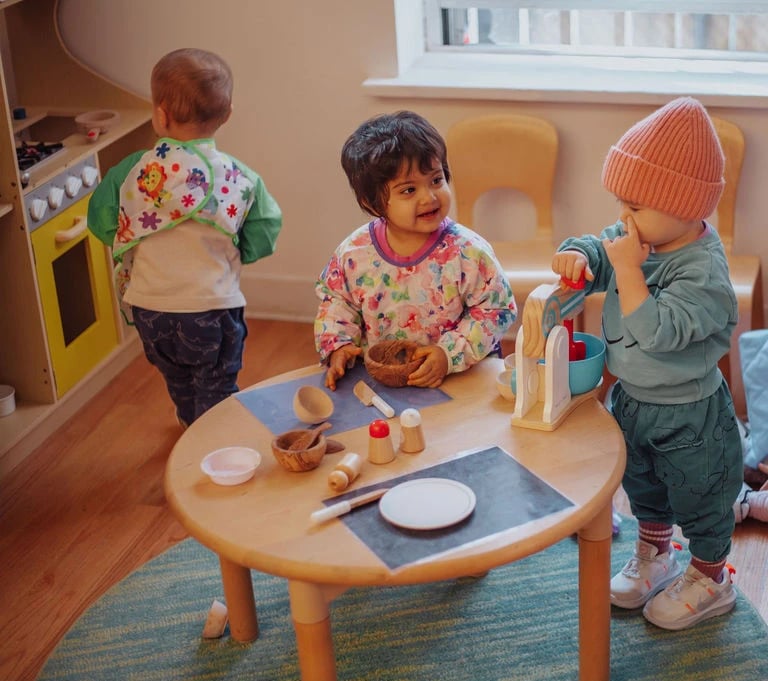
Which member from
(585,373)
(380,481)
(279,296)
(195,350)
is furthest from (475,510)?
(279,296)

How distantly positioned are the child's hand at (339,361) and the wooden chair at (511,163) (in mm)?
1033

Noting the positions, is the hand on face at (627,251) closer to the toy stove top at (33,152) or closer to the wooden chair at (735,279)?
the wooden chair at (735,279)

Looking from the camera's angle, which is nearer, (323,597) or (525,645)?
(323,597)

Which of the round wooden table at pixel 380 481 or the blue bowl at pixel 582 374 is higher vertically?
the blue bowl at pixel 582 374

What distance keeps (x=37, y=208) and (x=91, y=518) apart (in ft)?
2.67

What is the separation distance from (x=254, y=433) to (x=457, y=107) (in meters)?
1.63

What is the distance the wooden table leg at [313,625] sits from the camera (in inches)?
68.0

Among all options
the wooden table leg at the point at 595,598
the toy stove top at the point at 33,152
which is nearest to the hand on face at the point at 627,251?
the wooden table leg at the point at 595,598

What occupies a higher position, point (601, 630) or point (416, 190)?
point (416, 190)

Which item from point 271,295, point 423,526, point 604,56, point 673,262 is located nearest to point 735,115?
point 604,56

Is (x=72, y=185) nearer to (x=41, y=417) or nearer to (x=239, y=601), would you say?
(x=41, y=417)

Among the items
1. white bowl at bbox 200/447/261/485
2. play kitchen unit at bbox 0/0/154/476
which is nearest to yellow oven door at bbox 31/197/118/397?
play kitchen unit at bbox 0/0/154/476

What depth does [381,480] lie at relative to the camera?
186 centimetres

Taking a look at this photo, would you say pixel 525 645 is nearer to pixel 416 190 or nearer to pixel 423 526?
pixel 423 526
